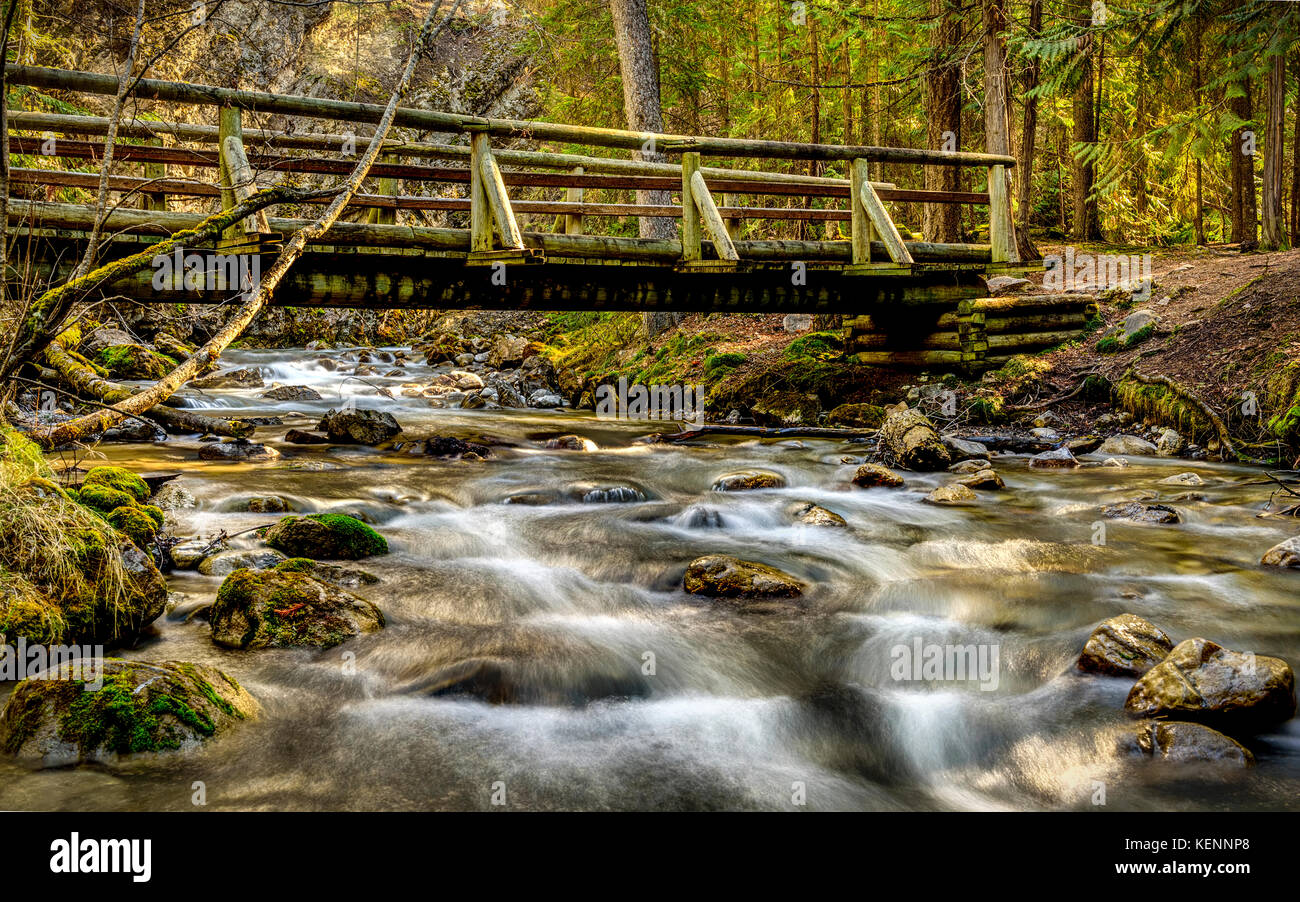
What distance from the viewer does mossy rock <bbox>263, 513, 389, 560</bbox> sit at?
20.4 feet

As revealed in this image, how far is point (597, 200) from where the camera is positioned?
72.4 feet

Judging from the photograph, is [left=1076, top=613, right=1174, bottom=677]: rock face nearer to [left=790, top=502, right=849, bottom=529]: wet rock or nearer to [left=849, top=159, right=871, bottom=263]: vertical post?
[left=790, top=502, right=849, bottom=529]: wet rock

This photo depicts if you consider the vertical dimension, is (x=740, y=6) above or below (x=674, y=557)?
above

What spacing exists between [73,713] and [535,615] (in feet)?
8.86

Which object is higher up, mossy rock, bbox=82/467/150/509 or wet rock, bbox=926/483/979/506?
mossy rock, bbox=82/467/150/509

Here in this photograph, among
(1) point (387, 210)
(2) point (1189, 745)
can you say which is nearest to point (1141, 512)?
(2) point (1189, 745)

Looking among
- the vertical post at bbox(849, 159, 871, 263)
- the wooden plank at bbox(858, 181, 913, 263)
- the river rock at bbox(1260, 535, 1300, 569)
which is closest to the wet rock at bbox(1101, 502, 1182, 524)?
the river rock at bbox(1260, 535, 1300, 569)

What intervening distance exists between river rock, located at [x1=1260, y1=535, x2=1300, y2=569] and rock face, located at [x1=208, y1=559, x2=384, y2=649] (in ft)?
19.7

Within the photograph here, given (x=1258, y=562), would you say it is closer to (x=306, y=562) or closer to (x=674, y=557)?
(x=674, y=557)

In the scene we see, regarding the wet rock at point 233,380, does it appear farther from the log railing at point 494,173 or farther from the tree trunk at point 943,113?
the tree trunk at point 943,113
